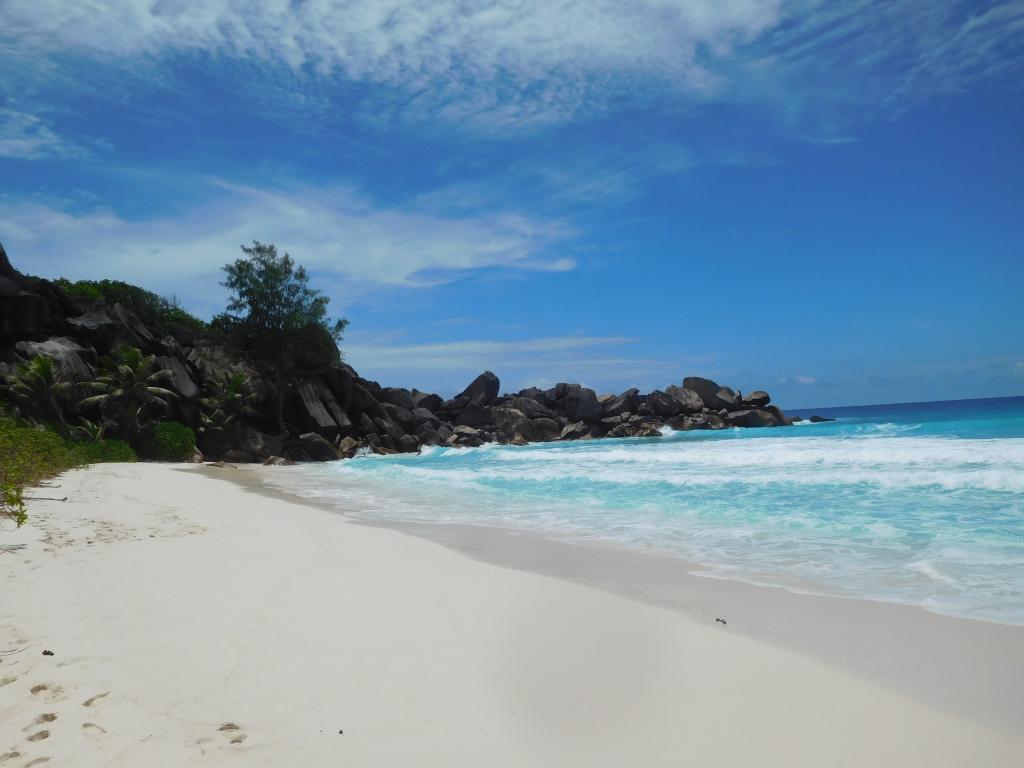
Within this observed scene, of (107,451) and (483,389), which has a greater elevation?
(483,389)

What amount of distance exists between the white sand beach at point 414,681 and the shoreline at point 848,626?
5 centimetres

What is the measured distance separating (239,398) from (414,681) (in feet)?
110

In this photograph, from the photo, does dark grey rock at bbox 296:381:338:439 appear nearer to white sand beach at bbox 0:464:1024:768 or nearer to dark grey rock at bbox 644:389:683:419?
dark grey rock at bbox 644:389:683:419

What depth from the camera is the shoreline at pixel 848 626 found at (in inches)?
138

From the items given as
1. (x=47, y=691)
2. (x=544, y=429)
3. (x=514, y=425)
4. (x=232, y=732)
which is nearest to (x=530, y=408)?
(x=544, y=429)

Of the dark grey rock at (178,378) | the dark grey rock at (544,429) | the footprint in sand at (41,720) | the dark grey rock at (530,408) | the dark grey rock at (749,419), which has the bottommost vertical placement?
the footprint in sand at (41,720)

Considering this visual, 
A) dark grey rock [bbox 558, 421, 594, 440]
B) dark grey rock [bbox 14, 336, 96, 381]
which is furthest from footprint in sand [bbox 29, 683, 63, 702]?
dark grey rock [bbox 558, 421, 594, 440]

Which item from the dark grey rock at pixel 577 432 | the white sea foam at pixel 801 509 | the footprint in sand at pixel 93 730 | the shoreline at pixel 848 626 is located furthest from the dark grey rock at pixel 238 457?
the footprint in sand at pixel 93 730

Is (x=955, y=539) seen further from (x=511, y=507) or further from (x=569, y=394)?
(x=569, y=394)

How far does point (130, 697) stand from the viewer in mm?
3146

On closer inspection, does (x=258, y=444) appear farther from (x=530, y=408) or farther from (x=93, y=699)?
(x=93, y=699)

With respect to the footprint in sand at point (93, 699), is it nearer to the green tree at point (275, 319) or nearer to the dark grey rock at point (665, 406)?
the green tree at point (275, 319)

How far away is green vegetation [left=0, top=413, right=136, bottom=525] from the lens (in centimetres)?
734

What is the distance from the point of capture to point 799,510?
10.4m
